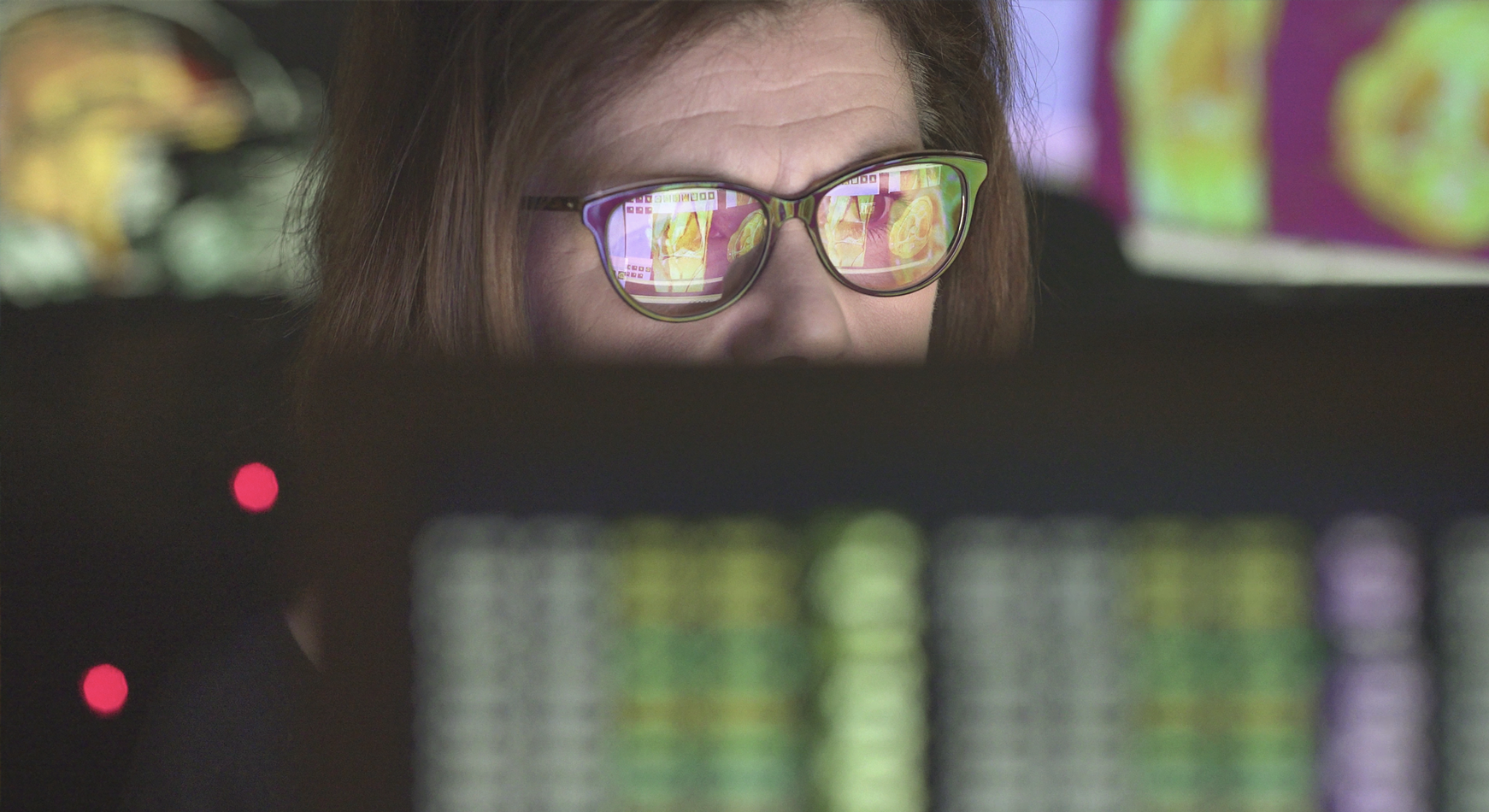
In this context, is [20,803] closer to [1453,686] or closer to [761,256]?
[761,256]

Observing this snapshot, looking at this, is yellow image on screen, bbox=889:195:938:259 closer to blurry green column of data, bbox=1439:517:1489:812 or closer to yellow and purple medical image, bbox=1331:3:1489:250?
blurry green column of data, bbox=1439:517:1489:812

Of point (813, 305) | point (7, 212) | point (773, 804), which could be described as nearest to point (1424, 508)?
point (773, 804)

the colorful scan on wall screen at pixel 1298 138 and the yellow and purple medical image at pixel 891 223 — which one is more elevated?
the colorful scan on wall screen at pixel 1298 138

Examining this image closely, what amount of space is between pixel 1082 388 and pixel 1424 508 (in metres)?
0.12

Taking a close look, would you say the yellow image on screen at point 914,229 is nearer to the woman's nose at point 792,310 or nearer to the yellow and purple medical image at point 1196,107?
the woman's nose at point 792,310

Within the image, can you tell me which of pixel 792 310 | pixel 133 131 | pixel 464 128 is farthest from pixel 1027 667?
pixel 133 131

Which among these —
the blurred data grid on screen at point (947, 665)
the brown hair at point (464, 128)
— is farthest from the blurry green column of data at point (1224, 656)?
the brown hair at point (464, 128)

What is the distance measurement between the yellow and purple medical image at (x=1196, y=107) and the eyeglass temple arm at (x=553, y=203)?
7.63 feet

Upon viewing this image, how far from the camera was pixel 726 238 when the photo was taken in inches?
30.5

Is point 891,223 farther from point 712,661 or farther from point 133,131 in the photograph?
point 133,131

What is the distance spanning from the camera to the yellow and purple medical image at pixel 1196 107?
109 inches

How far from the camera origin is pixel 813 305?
0.80 meters

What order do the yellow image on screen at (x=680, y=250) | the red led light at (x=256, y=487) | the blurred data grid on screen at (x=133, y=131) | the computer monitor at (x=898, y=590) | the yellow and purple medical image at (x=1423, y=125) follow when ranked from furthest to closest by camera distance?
1. the yellow and purple medical image at (x=1423, y=125)
2. the blurred data grid on screen at (x=133, y=131)
3. the red led light at (x=256, y=487)
4. the yellow image on screen at (x=680, y=250)
5. the computer monitor at (x=898, y=590)

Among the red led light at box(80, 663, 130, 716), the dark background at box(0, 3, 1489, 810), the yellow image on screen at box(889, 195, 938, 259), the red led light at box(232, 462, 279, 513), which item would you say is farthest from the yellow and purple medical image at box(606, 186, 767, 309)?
the red led light at box(80, 663, 130, 716)
